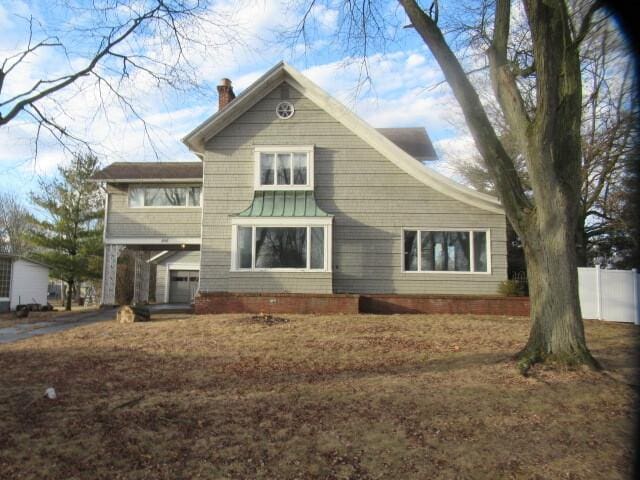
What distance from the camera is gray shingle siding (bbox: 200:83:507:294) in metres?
15.7

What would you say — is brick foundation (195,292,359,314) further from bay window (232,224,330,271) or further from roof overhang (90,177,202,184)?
roof overhang (90,177,202,184)

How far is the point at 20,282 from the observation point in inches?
950

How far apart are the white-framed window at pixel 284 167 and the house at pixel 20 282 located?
1451 centimetres

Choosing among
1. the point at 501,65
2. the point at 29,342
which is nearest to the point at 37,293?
the point at 29,342

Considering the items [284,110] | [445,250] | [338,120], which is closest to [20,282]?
[284,110]

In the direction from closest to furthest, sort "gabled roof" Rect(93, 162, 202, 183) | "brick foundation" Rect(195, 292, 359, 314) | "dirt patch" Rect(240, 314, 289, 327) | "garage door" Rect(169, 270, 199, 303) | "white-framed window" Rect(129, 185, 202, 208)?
"dirt patch" Rect(240, 314, 289, 327) → "brick foundation" Rect(195, 292, 359, 314) → "gabled roof" Rect(93, 162, 202, 183) → "white-framed window" Rect(129, 185, 202, 208) → "garage door" Rect(169, 270, 199, 303)

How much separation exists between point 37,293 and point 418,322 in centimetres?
2162

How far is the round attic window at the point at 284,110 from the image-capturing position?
16.3 metres

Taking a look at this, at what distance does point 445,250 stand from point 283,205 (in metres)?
5.37

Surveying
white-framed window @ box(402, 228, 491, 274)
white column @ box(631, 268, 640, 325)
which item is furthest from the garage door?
white column @ box(631, 268, 640, 325)

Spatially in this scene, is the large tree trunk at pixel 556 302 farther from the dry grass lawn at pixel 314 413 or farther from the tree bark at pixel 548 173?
the dry grass lawn at pixel 314 413

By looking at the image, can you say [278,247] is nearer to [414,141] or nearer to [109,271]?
[109,271]

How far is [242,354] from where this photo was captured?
8.70 meters

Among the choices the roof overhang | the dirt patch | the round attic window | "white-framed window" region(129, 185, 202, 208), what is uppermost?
the round attic window
